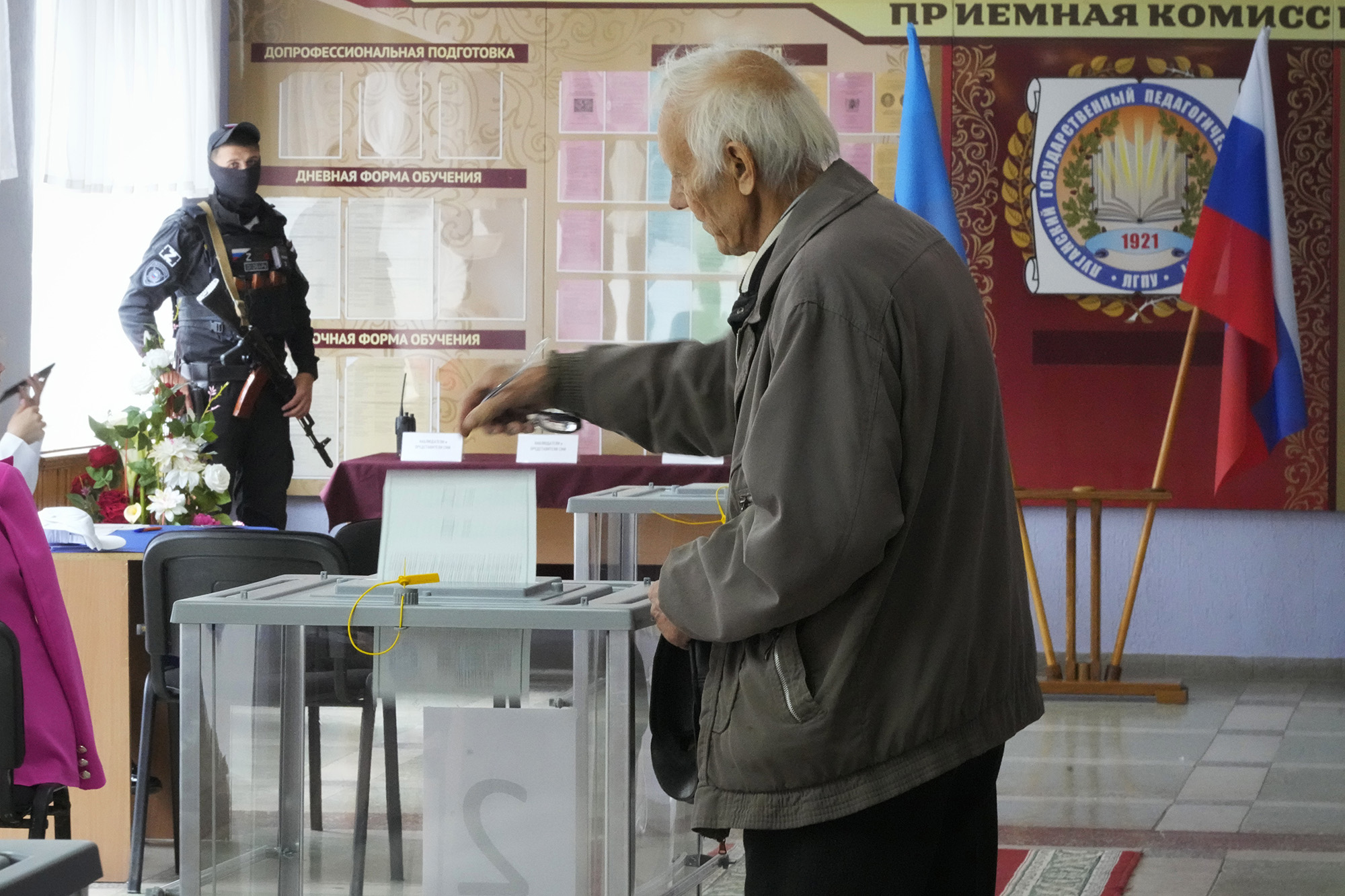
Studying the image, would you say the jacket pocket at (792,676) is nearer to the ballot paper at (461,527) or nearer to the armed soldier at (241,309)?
the ballot paper at (461,527)

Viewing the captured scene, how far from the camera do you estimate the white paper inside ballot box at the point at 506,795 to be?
1.90 meters

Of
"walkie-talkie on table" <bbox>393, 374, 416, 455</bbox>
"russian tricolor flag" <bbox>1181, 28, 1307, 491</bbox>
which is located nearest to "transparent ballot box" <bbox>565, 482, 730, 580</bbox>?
"walkie-talkie on table" <bbox>393, 374, 416, 455</bbox>

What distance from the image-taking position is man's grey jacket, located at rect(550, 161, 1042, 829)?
1450 millimetres

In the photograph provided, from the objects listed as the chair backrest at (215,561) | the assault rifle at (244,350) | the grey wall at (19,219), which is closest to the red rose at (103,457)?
the chair backrest at (215,561)

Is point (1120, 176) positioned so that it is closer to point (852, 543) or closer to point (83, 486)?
point (83, 486)

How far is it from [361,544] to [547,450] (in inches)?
79.6

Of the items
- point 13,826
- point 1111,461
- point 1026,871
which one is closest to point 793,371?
point 13,826

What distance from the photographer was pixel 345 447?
6.38m

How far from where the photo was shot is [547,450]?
554 cm

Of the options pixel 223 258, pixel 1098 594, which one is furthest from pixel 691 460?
pixel 223 258

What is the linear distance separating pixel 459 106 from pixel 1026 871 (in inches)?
159

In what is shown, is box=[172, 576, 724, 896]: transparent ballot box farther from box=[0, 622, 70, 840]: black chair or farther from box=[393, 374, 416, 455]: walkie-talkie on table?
box=[393, 374, 416, 455]: walkie-talkie on table

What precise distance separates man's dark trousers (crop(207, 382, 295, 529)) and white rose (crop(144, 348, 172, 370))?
5.26 ft

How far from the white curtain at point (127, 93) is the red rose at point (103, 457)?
5.97 ft
